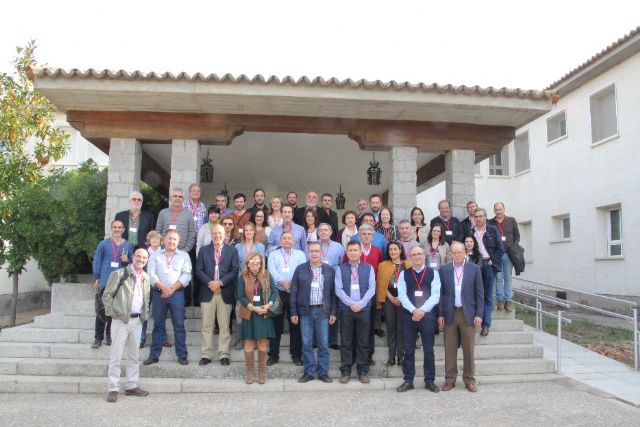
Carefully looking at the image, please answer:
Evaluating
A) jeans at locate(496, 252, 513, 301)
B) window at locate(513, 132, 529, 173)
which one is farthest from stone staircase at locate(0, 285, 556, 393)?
window at locate(513, 132, 529, 173)

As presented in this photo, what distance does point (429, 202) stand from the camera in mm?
18719

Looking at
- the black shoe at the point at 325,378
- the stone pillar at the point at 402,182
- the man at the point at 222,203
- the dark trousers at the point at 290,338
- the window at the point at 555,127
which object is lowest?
the black shoe at the point at 325,378

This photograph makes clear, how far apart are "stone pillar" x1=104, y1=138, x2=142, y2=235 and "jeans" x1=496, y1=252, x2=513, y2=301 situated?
567cm

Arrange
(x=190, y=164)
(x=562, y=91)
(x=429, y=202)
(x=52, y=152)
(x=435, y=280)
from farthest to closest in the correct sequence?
(x=429, y=202), (x=562, y=91), (x=52, y=152), (x=190, y=164), (x=435, y=280)

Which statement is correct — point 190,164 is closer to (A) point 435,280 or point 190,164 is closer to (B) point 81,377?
(B) point 81,377

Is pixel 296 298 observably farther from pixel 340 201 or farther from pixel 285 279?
pixel 340 201

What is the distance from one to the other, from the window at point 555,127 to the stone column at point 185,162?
12.6 metres

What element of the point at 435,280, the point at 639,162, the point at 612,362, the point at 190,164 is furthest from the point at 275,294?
the point at 639,162

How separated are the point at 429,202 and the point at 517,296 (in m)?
4.88

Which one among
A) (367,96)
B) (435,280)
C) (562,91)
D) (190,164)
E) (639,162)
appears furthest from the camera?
(562,91)

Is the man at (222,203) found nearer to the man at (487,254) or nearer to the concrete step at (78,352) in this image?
the concrete step at (78,352)

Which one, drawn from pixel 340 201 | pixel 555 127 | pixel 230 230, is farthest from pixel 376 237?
pixel 555 127

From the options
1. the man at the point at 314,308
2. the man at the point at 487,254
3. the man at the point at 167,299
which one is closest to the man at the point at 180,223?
the man at the point at 167,299

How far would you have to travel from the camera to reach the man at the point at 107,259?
5.97m
